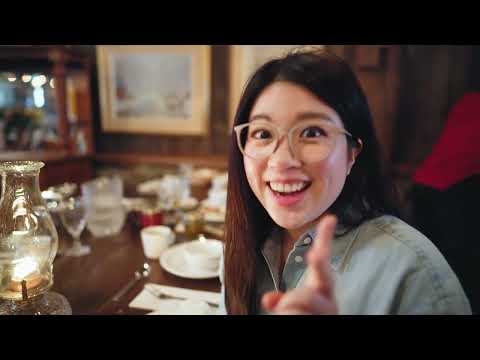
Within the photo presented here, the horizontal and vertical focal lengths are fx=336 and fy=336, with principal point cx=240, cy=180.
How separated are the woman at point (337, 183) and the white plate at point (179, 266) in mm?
308

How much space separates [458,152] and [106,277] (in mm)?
1957

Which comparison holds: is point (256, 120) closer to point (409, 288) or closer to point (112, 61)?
point (409, 288)

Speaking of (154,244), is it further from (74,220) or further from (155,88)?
(155,88)

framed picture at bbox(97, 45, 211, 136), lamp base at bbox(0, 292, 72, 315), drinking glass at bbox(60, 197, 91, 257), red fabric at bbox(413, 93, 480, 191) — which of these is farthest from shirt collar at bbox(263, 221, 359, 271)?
framed picture at bbox(97, 45, 211, 136)

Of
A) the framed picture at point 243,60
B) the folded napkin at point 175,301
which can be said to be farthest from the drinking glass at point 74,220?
the framed picture at point 243,60

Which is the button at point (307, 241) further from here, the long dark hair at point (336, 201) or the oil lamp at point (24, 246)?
the oil lamp at point (24, 246)

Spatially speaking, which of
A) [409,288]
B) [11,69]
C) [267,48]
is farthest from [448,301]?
[11,69]

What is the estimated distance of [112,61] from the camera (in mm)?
4270

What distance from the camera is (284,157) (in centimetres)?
79

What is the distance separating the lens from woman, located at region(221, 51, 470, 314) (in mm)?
770

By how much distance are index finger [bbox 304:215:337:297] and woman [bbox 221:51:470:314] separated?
0.19 meters

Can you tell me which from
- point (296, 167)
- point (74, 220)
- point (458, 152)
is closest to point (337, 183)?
point (296, 167)

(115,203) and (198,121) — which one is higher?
(198,121)

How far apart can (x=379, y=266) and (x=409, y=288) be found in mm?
77
